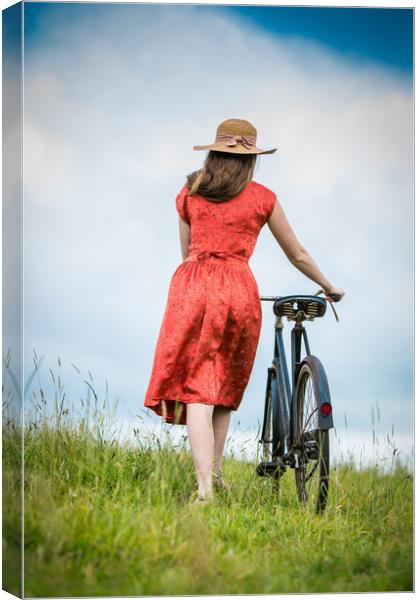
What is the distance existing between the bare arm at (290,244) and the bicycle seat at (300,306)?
0.10 meters

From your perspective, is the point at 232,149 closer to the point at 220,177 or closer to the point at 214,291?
the point at 220,177

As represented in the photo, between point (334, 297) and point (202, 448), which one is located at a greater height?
point (334, 297)

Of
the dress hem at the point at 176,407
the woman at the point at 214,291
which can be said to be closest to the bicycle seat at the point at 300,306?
the woman at the point at 214,291

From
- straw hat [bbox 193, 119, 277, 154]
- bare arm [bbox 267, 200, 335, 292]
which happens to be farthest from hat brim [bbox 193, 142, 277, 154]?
bare arm [bbox 267, 200, 335, 292]

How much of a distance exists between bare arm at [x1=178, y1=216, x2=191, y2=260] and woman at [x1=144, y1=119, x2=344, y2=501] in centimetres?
5

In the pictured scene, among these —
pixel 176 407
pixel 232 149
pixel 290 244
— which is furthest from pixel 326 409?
pixel 232 149

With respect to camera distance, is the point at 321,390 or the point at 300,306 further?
the point at 300,306

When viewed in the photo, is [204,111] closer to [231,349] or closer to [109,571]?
[231,349]

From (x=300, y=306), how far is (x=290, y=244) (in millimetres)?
349

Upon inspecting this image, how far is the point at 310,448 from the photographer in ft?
17.6

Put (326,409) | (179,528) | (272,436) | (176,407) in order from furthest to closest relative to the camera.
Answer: (272,436), (176,407), (326,409), (179,528)

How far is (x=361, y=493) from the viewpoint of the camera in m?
5.54

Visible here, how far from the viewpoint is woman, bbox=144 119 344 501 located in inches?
213

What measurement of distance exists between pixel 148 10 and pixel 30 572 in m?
2.61
